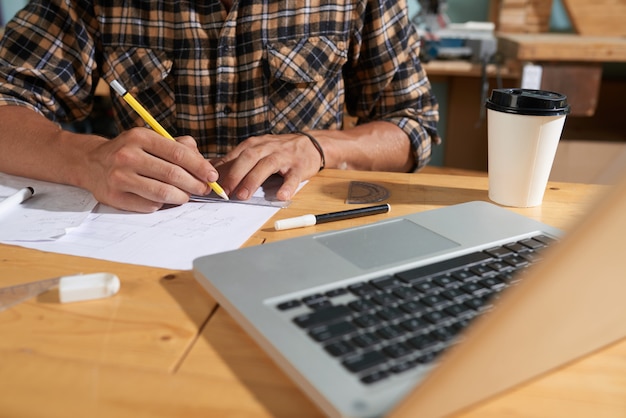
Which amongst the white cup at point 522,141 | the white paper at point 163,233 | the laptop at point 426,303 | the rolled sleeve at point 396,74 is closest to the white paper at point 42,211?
the white paper at point 163,233

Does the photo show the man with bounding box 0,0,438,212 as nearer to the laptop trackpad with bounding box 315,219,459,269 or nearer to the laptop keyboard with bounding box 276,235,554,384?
the laptop trackpad with bounding box 315,219,459,269

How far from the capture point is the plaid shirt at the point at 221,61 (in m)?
1.14

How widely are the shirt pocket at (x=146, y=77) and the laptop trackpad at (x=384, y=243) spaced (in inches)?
27.5

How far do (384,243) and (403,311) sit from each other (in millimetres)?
162

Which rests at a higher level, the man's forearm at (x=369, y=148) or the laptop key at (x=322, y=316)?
the laptop key at (x=322, y=316)

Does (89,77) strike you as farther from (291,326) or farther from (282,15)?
(291,326)

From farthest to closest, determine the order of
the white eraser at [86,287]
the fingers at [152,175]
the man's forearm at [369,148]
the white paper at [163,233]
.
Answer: the man's forearm at [369,148], the fingers at [152,175], the white paper at [163,233], the white eraser at [86,287]

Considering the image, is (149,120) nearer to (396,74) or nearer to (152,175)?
(152,175)

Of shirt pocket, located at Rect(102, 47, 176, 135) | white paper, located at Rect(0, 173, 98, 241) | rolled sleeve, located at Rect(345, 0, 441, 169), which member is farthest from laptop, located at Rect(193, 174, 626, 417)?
shirt pocket, located at Rect(102, 47, 176, 135)

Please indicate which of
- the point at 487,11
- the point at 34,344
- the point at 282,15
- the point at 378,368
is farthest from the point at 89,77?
the point at 487,11

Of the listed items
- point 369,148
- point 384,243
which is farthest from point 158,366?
point 369,148

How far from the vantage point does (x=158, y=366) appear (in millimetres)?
434

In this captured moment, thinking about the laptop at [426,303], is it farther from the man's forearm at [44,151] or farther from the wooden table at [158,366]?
the man's forearm at [44,151]

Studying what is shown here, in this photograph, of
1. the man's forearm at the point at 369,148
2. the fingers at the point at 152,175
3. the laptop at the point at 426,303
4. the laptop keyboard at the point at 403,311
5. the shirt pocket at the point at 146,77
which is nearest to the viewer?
the laptop at the point at 426,303
